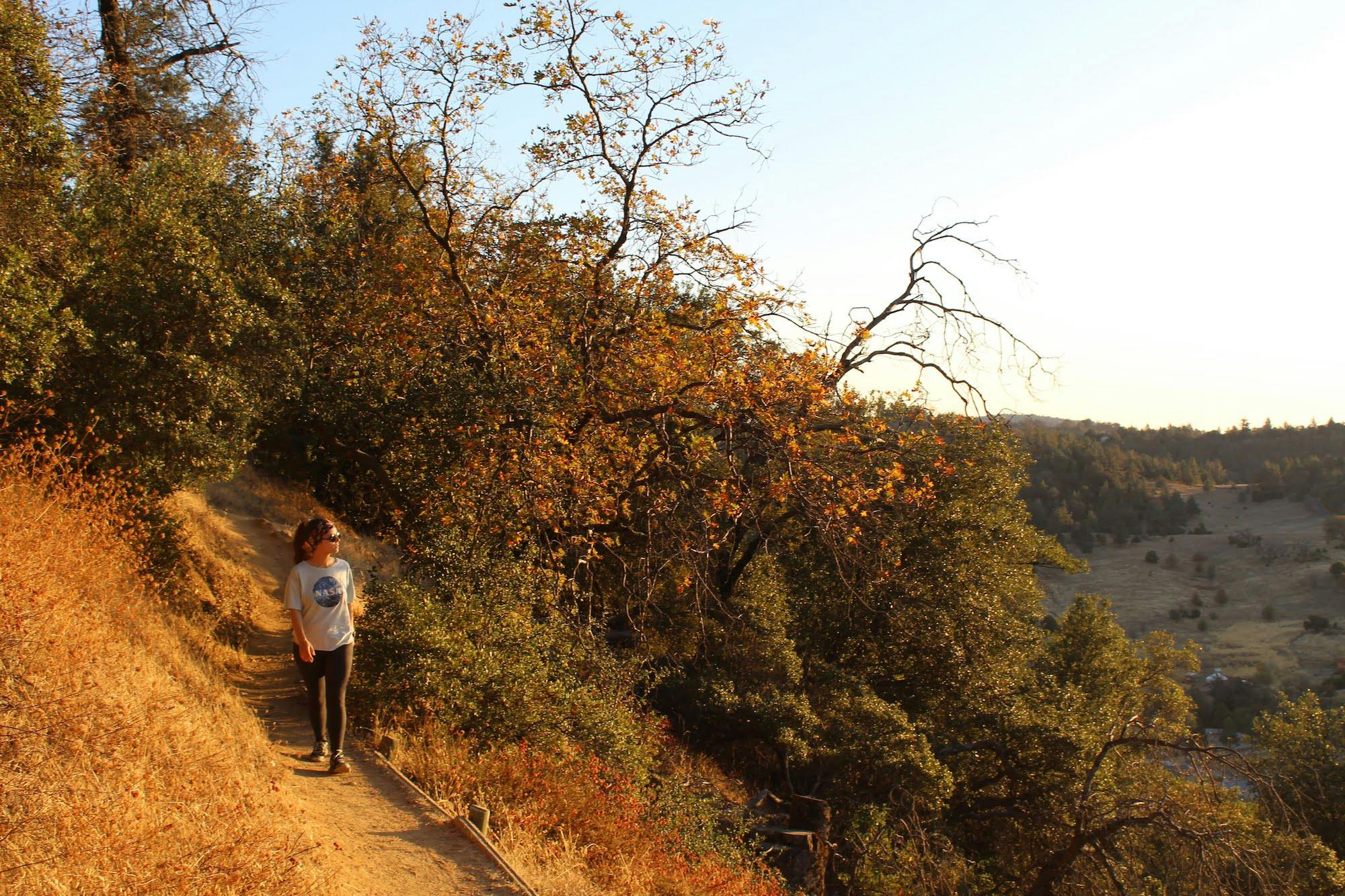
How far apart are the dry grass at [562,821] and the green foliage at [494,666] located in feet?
1.23

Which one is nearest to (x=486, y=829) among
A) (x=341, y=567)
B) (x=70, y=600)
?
(x=341, y=567)

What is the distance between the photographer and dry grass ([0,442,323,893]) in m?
4.26

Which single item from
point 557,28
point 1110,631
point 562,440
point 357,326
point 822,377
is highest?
point 557,28

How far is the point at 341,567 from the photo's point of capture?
6664 mm

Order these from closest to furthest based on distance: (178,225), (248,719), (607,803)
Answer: (248,719), (607,803), (178,225)

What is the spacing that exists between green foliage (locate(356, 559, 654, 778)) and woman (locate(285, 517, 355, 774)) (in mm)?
1456

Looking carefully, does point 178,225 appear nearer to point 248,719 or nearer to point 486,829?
point 248,719

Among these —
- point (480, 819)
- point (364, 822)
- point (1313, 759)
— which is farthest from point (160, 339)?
point (1313, 759)

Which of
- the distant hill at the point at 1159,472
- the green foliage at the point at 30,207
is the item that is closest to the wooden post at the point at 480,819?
the green foliage at the point at 30,207

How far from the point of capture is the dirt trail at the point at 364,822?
5574 mm

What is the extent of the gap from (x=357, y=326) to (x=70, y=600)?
634cm

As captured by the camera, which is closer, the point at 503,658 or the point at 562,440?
the point at 503,658

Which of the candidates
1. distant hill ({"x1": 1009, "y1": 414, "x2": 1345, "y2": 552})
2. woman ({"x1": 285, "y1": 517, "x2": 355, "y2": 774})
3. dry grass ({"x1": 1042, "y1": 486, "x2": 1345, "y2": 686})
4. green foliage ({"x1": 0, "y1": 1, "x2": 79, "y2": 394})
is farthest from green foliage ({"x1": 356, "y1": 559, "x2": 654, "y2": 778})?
distant hill ({"x1": 1009, "y1": 414, "x2": 1345, "y2": 552})

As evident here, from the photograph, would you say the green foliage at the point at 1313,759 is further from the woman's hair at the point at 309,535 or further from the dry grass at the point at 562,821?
the woman's hair at the point at 309,535
